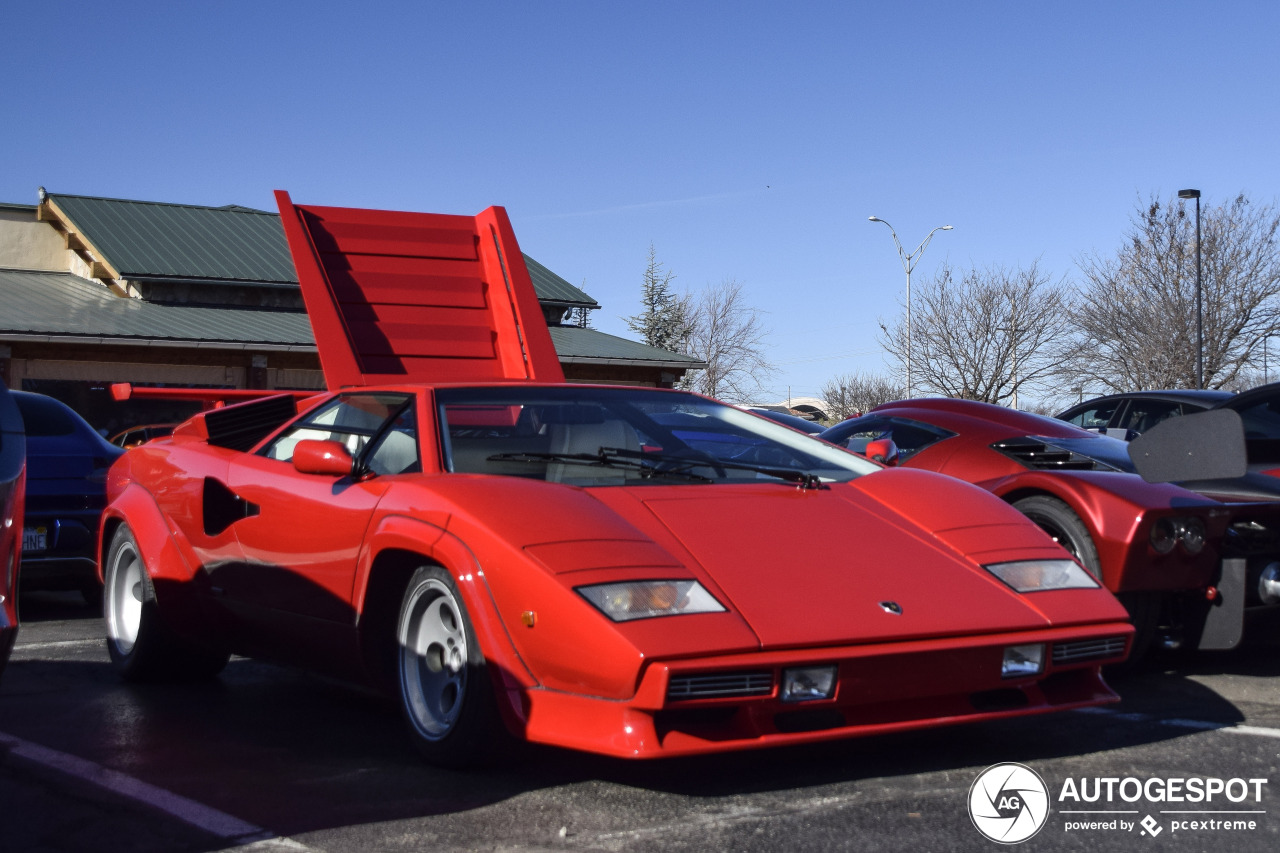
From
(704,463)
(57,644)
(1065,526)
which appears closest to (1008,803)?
(704,463)

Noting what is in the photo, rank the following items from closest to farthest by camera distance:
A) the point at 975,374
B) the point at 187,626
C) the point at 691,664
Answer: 1. the point at 691,664
2. the point at 187,626
3. the point at 975,374

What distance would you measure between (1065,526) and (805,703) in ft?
8.01

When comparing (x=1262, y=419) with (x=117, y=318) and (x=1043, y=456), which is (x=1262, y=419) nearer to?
(x=1043, y=456)

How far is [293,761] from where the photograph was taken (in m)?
4.22

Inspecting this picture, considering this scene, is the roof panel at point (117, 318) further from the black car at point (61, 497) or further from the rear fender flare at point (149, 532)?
the rear fender flare at point (149, 532)

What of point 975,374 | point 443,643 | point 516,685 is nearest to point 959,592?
point 516,685

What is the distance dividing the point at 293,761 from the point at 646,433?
5.72 ft

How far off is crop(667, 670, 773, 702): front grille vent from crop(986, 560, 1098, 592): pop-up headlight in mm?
1007

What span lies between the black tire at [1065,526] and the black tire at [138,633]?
3668 millimetres

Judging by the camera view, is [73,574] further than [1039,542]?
Yes

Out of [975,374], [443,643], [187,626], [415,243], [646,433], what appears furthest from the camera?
[975,374]

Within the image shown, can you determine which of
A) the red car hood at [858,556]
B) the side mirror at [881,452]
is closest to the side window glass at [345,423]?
the red car hood at [858,556]

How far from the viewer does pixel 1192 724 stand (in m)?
4.54

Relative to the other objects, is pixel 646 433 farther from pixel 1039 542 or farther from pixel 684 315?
pixel 684 315
